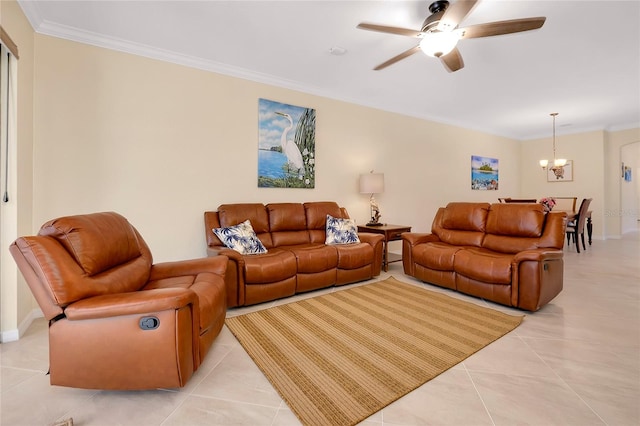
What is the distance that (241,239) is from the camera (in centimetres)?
302

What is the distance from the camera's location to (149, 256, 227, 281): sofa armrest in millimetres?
2203

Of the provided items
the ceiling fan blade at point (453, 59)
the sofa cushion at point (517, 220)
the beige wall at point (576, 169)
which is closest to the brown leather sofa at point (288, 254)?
the sofa cushion at point (517, 220)

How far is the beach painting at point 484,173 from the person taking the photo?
6410 mm

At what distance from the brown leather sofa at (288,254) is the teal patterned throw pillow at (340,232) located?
12 cm

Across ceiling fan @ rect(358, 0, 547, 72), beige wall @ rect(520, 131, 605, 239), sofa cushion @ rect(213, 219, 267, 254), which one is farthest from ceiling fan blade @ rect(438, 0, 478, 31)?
beige wall @ rect(520, 131, 605, 239)

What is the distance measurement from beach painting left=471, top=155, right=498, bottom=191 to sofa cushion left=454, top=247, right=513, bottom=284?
3.79 metres

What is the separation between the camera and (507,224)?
3291 millimetres

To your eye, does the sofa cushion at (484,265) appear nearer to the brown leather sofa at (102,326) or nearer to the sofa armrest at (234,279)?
the sofa armrest at (234,279)

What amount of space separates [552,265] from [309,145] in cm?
308

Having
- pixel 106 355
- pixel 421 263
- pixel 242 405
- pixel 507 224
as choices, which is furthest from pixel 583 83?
pixel 106 355

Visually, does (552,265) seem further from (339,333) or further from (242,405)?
(242,405)

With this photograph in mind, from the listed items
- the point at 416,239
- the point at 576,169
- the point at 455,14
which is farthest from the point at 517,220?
the point at 576,169

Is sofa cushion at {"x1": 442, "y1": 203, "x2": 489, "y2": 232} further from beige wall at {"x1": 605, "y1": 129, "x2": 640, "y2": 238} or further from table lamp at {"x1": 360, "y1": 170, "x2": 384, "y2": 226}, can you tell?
beige wall at {"x1": 605, "y1": 129, "x2": 640, "y2": 238}

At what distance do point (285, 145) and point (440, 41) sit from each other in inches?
88.7
